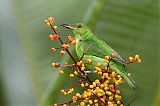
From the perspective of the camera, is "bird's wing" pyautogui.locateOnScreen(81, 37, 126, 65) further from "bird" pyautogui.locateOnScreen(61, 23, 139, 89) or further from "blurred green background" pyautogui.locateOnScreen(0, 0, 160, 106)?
Answer: "blurred green background" pyautogui.locateOnScreen(0, 0, 160, 106)

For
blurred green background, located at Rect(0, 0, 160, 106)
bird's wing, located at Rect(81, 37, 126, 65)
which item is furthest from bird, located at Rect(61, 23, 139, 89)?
blurred green background, located at Rect(0, 0, 160, 106)

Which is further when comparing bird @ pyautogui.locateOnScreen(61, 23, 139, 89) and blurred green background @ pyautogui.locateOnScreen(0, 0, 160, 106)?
blurred green background @ pyautogui.locateOnScreen(0, 0, 160, 106)

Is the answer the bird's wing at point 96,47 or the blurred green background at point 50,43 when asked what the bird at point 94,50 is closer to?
the bird's wing at point 96,47

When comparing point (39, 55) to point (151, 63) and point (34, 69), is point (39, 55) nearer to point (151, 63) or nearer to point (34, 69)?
point (34, 69)

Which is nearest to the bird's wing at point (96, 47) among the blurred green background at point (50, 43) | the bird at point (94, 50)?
the bird at point (94, 50)

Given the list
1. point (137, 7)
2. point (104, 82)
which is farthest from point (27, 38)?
point (104, 82)

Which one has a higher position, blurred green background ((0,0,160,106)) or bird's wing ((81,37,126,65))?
blurred green background ((0,0,160,106))
